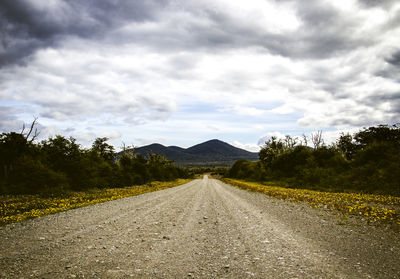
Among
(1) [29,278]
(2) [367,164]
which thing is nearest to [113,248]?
(1) [29,278]

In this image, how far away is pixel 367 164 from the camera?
2719 cm

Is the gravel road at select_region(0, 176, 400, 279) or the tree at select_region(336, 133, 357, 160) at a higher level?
the tree at select_region(336, 133, 357, 160)

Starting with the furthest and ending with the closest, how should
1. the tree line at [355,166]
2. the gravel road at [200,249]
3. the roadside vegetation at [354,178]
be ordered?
the tree line at [355,166] < the roadside vegetation at [354,178] < the gravel road at [200,249]

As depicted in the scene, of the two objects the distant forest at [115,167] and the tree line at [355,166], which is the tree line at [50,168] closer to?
the distant forest at [115,167]

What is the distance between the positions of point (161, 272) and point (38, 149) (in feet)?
122

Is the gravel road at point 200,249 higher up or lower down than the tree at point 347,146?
lower down

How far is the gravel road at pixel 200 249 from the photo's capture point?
187 inches

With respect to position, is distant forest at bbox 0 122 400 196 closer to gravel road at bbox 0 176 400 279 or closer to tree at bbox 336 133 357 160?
tree at bbox 336 133 357 160

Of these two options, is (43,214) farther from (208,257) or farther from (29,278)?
(208,257)

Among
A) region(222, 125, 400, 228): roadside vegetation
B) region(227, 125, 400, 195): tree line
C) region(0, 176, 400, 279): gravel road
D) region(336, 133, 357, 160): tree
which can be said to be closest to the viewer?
region(0, 176, 400, 279): gravel road

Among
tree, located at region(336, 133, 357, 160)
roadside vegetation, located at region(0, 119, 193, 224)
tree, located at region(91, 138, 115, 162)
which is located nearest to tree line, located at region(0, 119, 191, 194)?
roadside vegetation, located at region(0, 119, 193, 224)

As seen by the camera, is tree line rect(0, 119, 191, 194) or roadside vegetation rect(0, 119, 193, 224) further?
tree line rect(0, 119, 191, 194)

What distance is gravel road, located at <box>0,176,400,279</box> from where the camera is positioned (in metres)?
4.76

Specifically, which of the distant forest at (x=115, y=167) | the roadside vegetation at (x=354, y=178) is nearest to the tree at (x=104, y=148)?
the distant forest at (x=115, y=167)
